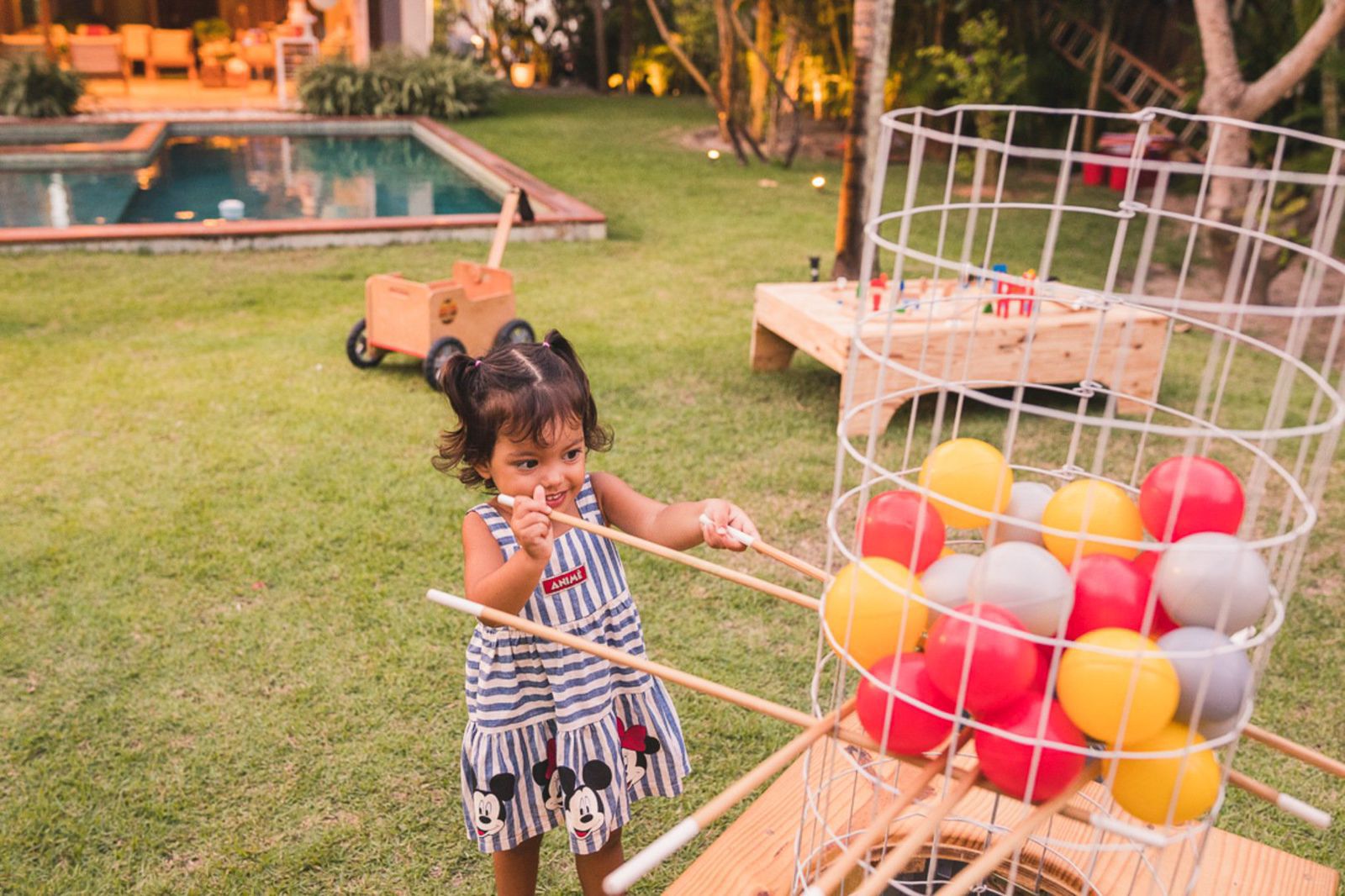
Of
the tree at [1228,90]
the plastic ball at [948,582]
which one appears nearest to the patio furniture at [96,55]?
the tree at [1228,90]

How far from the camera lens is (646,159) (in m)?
10.8

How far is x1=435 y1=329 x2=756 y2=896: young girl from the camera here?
160 centimetres

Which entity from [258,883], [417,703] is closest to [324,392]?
[417,703]

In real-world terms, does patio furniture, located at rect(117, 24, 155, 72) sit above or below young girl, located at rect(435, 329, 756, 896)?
above

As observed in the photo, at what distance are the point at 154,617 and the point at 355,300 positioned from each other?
3267 mm

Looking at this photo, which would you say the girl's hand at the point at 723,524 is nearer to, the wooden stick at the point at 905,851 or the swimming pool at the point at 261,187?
the wooden stick at the point at 905,851

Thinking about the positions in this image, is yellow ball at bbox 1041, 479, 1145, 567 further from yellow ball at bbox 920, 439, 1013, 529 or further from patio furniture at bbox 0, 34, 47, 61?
patio furniture at bbox 0, 34, 47, 61

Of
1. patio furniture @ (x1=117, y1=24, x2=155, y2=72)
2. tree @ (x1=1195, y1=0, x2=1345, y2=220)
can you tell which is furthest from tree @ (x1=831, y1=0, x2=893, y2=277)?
patio furniture @ (x1=117, y1=24, x2=155, y2=72)

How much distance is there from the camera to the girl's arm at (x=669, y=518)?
5.48 feet

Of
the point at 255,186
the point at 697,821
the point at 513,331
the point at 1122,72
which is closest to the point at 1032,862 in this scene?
the point at 697,821

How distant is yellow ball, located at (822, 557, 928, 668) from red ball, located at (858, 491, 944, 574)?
0.13 feet

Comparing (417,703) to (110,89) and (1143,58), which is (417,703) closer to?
(1143,58)

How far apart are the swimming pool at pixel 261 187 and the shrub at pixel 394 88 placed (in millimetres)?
626

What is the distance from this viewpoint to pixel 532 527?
1421 mm
